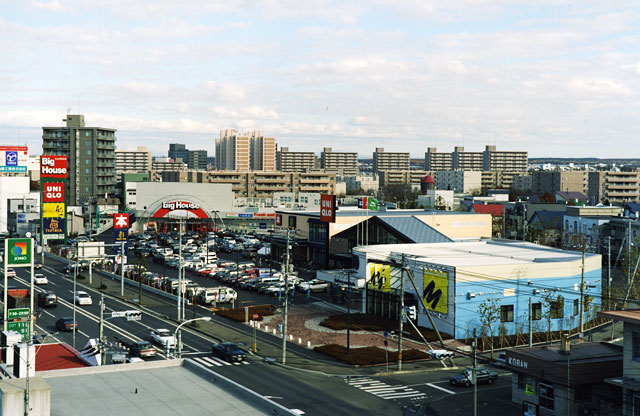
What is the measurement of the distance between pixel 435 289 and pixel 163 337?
23.4 m

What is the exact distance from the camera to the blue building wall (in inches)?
2272

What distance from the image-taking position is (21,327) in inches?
1742

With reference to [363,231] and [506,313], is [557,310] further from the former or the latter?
[363,231]

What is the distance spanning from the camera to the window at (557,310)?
5950 cm

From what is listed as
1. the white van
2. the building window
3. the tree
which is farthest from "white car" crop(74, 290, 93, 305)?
the building window

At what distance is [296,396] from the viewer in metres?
41.7

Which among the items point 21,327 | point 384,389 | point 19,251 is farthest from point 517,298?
point 19,251

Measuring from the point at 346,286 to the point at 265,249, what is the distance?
1216 inches

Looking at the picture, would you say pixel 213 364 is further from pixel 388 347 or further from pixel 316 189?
pixel 316 189

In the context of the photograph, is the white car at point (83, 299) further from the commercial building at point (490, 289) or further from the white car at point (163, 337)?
the commercial building at point (490, 289)

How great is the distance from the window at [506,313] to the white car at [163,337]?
90.2 feet

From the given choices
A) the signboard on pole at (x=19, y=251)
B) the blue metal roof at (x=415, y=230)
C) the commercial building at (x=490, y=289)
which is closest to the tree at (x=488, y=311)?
the commercial building at (x=490, y=289)

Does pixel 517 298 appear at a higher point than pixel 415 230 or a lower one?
lower

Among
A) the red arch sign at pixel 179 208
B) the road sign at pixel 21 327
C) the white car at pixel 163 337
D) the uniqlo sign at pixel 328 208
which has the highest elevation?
the uniqlo sign at pixel 328 208
